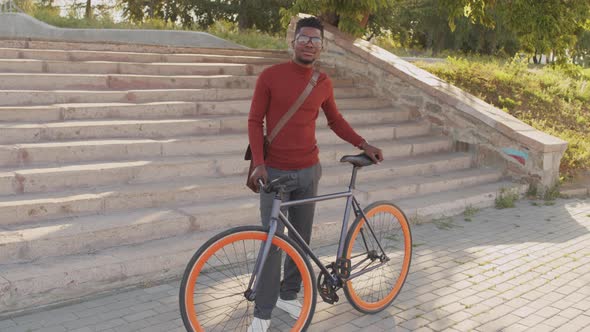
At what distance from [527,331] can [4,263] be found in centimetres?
379

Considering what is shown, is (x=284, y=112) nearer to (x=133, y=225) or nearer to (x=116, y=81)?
(x=133, y=225)

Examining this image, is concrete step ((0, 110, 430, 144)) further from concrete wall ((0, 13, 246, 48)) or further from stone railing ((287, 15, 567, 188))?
concrete wall ((0, 13, 246, 48))

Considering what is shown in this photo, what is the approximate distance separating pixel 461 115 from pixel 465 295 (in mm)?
5007

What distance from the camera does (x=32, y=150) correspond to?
6.52 metres

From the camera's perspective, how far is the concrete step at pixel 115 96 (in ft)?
25.6

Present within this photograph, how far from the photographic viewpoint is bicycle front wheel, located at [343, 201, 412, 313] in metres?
4.63

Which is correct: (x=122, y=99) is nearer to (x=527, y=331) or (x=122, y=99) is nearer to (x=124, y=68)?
(x=124, y=68)

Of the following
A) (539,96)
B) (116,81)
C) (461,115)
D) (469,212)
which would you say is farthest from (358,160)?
(539,96)

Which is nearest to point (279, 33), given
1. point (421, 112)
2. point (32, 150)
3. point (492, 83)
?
point (492, 83)

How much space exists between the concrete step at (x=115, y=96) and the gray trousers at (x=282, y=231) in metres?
4.62

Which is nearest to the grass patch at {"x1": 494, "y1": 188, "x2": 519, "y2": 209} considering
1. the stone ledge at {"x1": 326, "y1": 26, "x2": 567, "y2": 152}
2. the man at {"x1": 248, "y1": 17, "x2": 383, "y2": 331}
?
the stone ledge at {"x1": 326, "y1": 26, "x2": 567, "y2": 152}

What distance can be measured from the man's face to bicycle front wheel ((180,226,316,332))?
1077mm

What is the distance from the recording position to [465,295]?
17.6 feet

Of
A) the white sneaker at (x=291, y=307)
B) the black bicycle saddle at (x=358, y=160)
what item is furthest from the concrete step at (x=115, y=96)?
the black bicycle saddle at (x=358, y=160)
